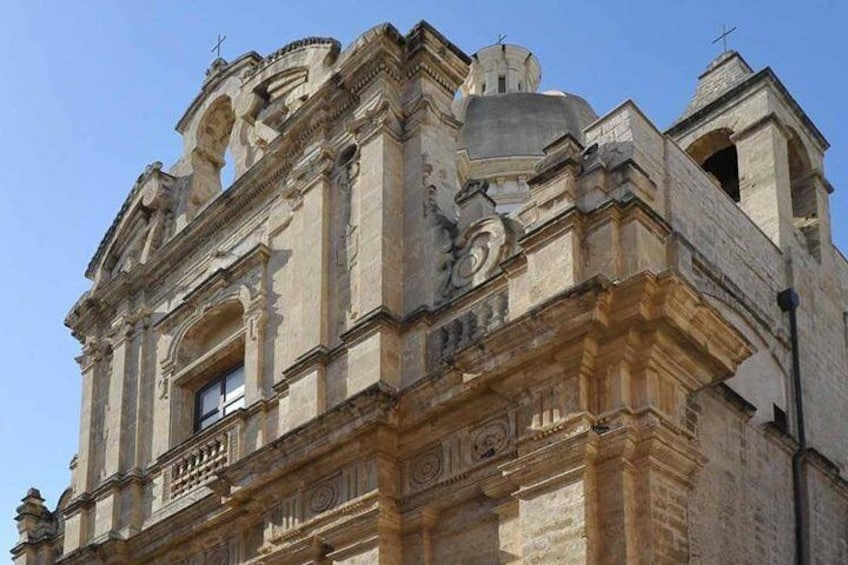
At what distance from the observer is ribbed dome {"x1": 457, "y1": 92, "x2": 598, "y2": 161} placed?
2448 cm

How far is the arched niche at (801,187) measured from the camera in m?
16.4

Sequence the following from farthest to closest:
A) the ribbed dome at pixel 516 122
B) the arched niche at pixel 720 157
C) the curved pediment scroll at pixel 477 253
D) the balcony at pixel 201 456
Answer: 1. the ribbed dome at pixel 516 122
2. the arched niche at pixel 720 157
3. the balcony at pixel 201 456
4. the curved pediment scroll at pixel 477 253

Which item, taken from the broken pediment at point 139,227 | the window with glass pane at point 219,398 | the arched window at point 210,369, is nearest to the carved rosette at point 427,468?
the window with glass pane at point 219,398

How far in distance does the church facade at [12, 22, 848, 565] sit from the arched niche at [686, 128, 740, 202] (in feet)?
0.16

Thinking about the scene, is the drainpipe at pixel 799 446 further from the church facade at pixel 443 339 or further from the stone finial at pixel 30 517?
the stone finial at pixel 30 517

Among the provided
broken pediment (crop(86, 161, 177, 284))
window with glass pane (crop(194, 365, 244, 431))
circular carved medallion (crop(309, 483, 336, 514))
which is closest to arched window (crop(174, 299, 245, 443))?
window with glass pane (crop(194, 365, 244, 431))

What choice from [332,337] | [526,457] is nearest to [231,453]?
[332,337]

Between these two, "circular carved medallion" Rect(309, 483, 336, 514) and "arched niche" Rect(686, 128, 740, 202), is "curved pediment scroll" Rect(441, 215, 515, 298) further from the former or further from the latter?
"arched niche" Rect(686, 128, 740, 202)

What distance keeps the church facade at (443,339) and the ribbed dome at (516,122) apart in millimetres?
7060

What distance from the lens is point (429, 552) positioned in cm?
1216

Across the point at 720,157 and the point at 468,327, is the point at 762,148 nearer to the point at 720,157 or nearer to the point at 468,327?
the point at 720,157

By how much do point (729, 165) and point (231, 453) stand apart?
7.26m

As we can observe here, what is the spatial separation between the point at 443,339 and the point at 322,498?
1.85 metres

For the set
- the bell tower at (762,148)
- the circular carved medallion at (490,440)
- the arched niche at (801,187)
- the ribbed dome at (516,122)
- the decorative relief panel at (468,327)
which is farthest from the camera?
the ribbed dome at (516,122)
